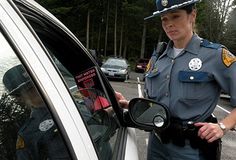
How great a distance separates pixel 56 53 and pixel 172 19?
70 centimetres

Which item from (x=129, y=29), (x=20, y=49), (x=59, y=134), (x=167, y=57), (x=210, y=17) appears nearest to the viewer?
(x=20, y=49)

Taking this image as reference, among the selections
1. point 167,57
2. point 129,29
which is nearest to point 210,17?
point 129,29

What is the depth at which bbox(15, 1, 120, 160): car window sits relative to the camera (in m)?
1.98

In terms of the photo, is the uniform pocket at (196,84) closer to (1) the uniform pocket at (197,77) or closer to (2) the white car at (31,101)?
(1) the uniform pocket at (197,77)

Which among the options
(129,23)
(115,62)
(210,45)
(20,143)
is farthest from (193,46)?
(129,23)

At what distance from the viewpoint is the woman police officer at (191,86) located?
8.43 feet

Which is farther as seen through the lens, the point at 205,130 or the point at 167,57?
the point at 167,57

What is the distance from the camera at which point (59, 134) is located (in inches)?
56.4

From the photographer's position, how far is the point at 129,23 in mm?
54188

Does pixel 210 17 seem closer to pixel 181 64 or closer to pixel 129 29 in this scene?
pixel 129 29

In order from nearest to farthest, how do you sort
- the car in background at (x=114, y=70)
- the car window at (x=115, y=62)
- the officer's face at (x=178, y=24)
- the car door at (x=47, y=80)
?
the car door at (x=47, y=80)
the officer's face at (x=178, y=24)
the car in background at (x=114, y=70)
the car window at (x=115, y=62)

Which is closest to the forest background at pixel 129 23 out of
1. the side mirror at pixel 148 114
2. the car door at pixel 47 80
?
the side mirror at pixel 148 114

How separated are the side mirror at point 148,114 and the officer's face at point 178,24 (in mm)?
449

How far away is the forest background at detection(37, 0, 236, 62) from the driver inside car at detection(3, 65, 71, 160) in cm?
3468
